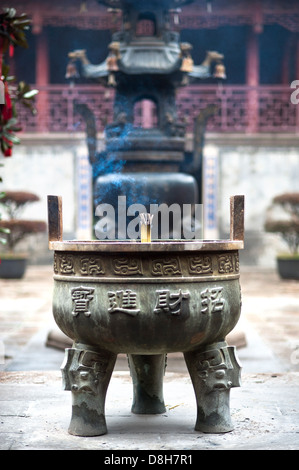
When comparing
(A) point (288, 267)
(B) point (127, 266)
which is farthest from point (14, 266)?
(B) point (127, 266)

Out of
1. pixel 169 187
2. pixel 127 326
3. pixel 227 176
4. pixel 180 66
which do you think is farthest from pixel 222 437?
pixel 227 176

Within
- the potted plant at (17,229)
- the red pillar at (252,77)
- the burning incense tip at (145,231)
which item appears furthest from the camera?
the red pillar at (252,77)

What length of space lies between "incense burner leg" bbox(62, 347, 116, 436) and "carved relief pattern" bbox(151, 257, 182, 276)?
0.47 metres

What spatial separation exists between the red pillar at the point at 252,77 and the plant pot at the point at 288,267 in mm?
3240

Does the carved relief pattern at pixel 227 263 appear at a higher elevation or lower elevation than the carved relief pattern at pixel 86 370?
higher

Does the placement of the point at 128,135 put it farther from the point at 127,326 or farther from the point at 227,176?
the point at 227,176

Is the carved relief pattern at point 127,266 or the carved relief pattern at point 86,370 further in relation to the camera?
the carved relief pattern at point 86,370

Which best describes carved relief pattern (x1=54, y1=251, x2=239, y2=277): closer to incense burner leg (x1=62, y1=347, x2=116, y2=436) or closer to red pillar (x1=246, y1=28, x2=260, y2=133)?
incense burner leg (x1=62, y1=347, x2=116, y2=436)

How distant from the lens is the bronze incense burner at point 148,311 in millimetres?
3277

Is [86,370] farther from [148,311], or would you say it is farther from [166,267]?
[166,267]

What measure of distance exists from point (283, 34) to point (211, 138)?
3.82 meters

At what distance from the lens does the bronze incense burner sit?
3.28 meters

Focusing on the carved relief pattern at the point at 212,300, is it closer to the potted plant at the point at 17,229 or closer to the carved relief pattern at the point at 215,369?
the carved relief pattern at the point at 215,369

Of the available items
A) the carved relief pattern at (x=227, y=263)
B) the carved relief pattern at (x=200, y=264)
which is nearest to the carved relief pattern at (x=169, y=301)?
the carved relief pattern at (x=200, y=264)
